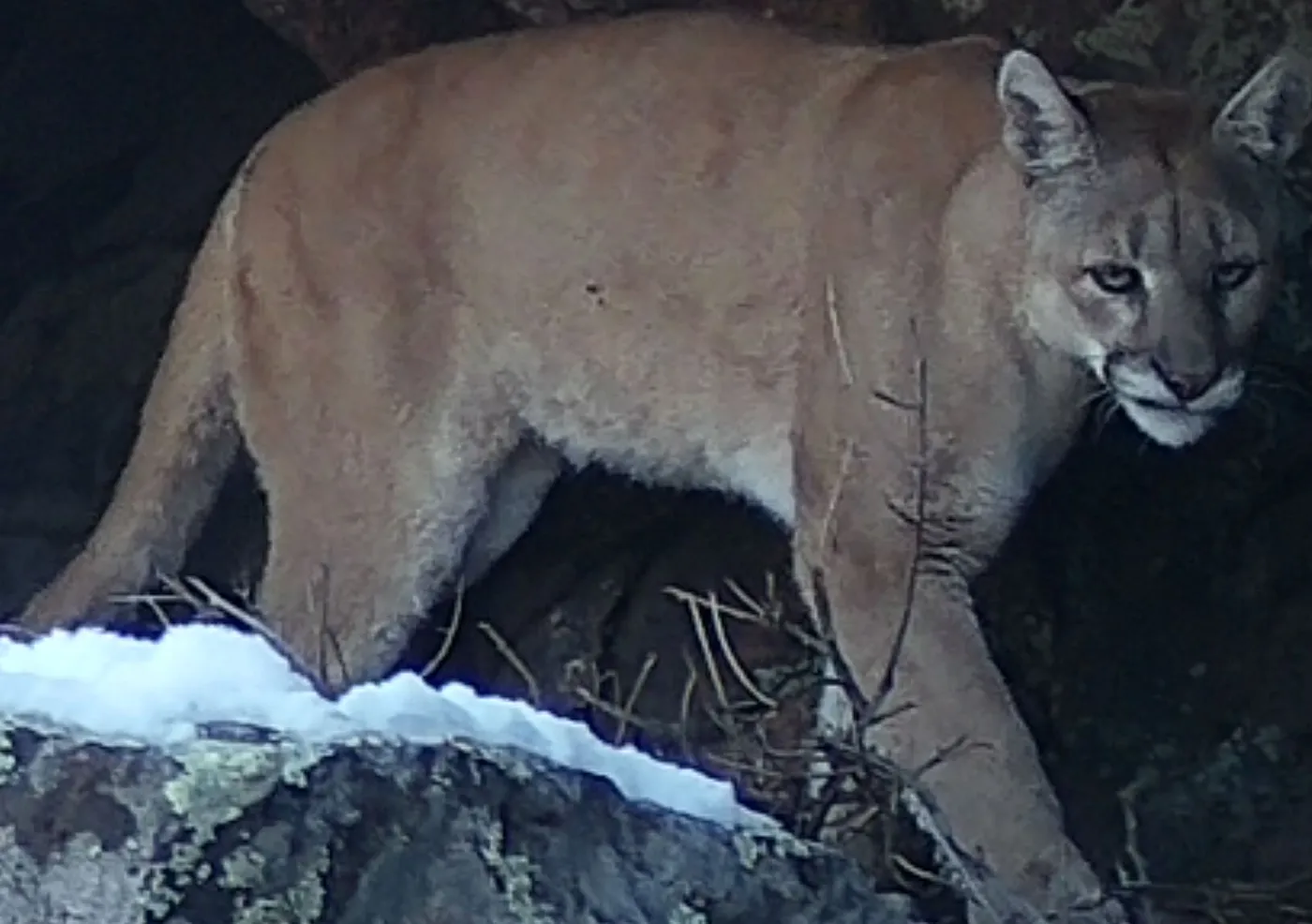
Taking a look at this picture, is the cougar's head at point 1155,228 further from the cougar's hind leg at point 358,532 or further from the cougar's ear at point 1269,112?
the cougar's hind leg at point 358,532

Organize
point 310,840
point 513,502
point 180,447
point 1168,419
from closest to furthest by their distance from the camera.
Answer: point 310,840, point 1168,419, point 180,447, point 513,502

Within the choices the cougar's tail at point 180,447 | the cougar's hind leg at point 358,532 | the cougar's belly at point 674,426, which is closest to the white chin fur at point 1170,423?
the cougar's belly at point 674,426

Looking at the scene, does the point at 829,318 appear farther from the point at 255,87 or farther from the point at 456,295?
the point at 255,87

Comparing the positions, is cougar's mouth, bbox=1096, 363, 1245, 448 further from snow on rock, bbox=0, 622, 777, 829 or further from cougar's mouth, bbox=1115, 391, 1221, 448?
snow on rock, bbox=0, 622, 777, 829

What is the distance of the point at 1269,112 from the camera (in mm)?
3084

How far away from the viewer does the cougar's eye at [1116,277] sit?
2998mm

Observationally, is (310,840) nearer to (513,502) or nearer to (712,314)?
(712,314)

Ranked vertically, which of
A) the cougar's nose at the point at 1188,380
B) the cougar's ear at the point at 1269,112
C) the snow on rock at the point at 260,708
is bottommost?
the cougar's nose at the point at 1188,380

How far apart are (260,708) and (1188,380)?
4.51 ft

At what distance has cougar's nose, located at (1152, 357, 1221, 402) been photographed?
Answer: 2.91m

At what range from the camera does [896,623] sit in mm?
3162

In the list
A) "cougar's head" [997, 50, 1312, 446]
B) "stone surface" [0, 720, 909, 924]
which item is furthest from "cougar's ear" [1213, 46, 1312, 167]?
"stone surface" [0, 720, 909, 924]

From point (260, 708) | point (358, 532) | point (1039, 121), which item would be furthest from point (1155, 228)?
point (260, 708)

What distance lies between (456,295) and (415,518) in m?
0.27
